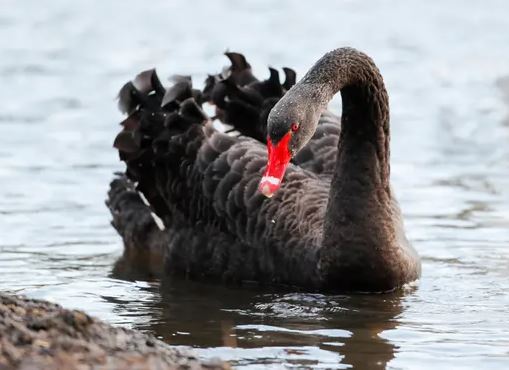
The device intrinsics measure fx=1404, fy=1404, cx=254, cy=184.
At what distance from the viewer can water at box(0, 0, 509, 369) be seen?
6434mm

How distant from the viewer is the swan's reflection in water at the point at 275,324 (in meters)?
5.95

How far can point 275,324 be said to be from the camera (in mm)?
6590

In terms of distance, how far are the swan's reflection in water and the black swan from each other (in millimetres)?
153

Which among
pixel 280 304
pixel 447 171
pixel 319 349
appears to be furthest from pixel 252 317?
pixel 447 171

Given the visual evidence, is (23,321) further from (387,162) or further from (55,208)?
(55,208)

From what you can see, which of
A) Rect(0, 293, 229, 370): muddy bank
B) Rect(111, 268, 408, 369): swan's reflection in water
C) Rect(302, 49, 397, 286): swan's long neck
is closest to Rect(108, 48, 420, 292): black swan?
Rect(302, 49, 397, 286): swan's long neck

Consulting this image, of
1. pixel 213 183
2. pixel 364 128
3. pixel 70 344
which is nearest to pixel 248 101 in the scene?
pixel 213 183

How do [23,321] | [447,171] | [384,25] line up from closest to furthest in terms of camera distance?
[23,321], [447,171], [384,25]

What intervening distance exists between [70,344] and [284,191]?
330 cm

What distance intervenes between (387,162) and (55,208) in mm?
2478

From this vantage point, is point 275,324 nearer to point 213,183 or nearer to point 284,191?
point 284,191

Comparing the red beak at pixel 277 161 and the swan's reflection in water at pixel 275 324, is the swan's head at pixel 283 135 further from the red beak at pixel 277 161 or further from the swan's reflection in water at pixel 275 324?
the swan's reflection in water at pixel 275 324

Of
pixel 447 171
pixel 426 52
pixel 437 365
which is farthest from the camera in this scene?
pixel 426 52

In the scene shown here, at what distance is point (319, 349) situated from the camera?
6070 mm
